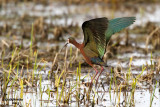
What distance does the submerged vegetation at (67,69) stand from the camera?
5234 mm

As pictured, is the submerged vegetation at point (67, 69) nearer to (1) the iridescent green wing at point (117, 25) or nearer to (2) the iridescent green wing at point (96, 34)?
(2) the iridescent green wing at point (96, 34)

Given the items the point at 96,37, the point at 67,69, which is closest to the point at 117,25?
the point at 96,37

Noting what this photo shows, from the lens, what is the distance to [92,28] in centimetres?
500

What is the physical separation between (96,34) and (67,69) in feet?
3.16

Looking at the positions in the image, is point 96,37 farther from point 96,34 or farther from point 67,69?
point 67,69

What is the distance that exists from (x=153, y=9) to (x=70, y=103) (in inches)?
416

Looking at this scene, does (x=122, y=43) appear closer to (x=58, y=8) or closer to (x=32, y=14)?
(x=32, y=14)

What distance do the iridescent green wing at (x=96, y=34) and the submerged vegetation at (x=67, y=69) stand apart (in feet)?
1.34

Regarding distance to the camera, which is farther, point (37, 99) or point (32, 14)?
point (32, 14)

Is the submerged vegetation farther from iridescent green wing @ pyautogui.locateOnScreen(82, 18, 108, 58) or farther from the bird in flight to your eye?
iridescent green wing @ pyautogui.locateOnScreen(82, 18, 108, 58)

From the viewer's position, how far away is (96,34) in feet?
16.7

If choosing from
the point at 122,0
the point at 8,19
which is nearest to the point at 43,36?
the point at 8,19

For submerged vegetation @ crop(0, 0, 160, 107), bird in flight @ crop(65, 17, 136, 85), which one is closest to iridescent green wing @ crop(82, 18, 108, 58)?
bird in flight @ crop(65, 17, 136, 85)

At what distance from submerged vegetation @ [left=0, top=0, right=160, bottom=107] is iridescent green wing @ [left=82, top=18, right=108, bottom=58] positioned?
407mm
